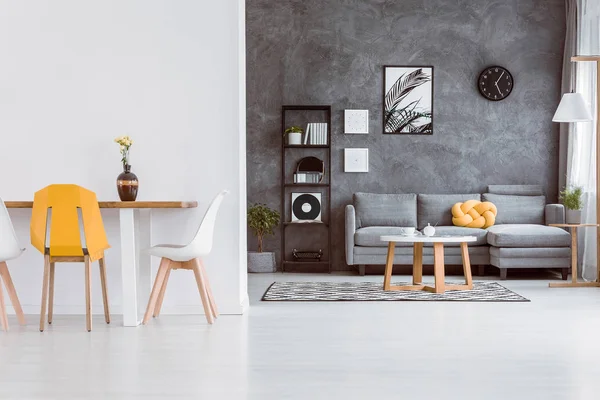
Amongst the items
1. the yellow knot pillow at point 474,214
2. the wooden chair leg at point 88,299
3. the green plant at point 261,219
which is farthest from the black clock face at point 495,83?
the wooden chair leg at point 88,299

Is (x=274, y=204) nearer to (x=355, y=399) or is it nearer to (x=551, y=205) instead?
(x=551, y=205)

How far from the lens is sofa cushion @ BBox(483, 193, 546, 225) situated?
841cm

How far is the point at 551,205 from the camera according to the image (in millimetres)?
8312

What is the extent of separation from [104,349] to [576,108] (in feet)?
16.9

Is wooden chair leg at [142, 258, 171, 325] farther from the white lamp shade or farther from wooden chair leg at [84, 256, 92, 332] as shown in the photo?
the white lamp shade

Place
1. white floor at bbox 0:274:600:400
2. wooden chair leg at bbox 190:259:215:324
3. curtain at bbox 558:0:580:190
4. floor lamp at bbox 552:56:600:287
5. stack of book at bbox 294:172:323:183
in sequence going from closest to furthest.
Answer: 1. white floor at bbox 0:274:600:400
2. wooden chair leg at bbox 190:259:215:324
3. floor lamp at bbox 552:56:600:287
4. curtain at bbox 558:0:580:190
5. stack of book at bbox 294:172:323:183

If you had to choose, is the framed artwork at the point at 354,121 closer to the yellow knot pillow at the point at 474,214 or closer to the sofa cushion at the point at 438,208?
the sofa cushion at the point at 438,208

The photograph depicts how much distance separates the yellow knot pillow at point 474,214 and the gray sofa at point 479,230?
0.10 m

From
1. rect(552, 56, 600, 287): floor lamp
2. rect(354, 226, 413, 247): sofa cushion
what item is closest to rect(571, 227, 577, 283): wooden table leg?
rect(552, 56, 600, 287): floor lamp

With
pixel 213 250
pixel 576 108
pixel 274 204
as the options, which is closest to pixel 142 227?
pixel 213 250

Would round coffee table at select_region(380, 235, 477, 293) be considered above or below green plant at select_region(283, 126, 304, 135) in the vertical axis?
below

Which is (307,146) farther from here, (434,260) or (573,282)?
(573,282)

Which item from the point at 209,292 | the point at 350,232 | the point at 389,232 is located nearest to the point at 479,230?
the point at 389,232

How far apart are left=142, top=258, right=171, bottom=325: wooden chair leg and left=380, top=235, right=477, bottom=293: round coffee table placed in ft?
7.26
